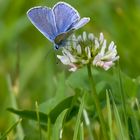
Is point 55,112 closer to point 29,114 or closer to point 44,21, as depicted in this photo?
point 29,114

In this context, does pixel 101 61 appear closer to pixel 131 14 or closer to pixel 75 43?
pixel 75 43

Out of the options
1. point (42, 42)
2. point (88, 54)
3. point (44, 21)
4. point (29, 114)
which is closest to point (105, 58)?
point (88, 54)

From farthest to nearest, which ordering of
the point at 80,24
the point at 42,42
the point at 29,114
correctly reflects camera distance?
the point at 42,42 → the point at 29,114 → the point at 80,24

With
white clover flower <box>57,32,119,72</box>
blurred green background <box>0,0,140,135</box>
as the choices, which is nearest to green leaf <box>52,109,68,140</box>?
white clover flower <box>57,32,119,72</box>

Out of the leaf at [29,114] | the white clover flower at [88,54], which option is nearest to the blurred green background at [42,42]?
the leaf at [29,114]

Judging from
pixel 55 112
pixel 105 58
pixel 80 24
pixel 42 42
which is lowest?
pixel 42 42

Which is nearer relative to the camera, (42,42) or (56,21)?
(56,21)

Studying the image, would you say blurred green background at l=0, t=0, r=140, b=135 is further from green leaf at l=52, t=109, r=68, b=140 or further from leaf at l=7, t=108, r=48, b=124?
green leaf at l=52, t=109, r=68, b=140

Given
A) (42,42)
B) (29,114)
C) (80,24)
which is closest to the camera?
(80,24)
